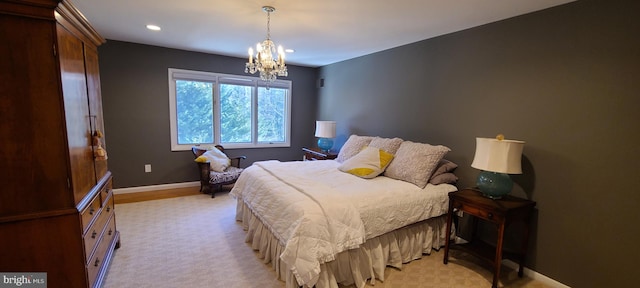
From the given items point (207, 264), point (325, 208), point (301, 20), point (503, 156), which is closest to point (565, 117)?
point (503, 156)

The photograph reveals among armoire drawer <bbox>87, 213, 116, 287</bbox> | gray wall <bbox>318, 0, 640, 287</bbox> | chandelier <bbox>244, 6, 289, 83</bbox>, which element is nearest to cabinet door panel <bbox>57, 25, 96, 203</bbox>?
armoire drawer <bbox>87, 213, 116, 287</bbox>

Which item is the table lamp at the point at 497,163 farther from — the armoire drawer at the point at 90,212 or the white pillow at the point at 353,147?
the armoire drawer at the point at 90,212

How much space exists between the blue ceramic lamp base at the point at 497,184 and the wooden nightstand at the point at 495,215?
0.06 meters

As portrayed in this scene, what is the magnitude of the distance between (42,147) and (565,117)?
11.8 ft

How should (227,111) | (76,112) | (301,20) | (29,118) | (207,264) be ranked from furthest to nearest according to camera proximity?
1. (227,111)
2. (301,20)
3. (207,264)
4. (76,112)
5. (29,118)

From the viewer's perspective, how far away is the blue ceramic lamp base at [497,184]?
230cm

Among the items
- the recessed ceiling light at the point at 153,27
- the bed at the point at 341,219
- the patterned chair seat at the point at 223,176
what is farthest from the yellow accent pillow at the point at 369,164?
the recessed ceiling light at the point at 153,27

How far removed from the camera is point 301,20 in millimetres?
2770

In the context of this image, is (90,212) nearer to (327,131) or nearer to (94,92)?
(94,92)

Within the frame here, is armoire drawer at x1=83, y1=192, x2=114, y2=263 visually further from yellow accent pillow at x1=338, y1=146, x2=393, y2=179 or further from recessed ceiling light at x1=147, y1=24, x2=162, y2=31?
yellow accent pillow at x1=338, y1=146, x2=393, y2=179

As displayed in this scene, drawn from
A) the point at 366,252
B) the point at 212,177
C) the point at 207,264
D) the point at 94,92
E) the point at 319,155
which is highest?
the point at 94,92

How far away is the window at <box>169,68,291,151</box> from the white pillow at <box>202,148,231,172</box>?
48 centimetres

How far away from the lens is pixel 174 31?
131 inches

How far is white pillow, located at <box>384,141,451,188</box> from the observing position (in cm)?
273
